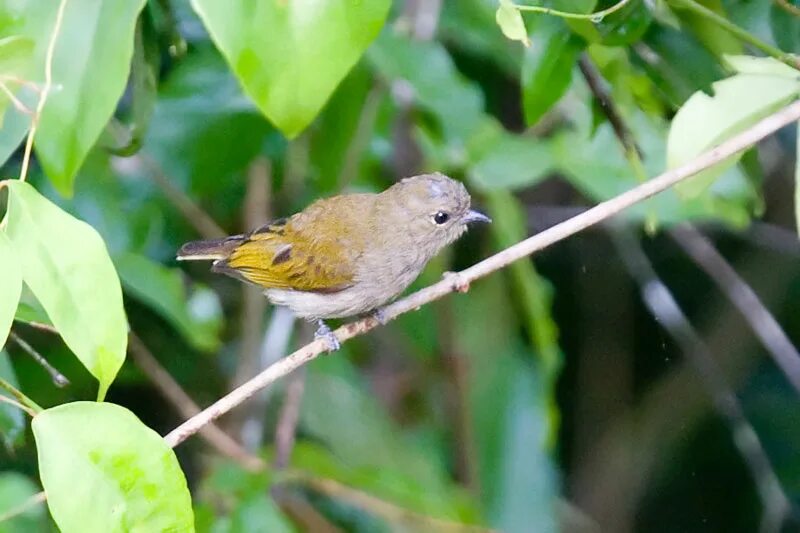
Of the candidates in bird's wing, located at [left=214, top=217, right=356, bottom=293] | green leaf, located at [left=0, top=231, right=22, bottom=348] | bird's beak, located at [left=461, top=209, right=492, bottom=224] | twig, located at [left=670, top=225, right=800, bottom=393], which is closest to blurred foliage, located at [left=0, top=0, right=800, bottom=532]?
green leaf, located at [left=0, top=231, right=22, bottom=348]

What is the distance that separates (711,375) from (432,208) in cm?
203

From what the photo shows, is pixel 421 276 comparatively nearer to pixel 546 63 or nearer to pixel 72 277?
pixel 546 63

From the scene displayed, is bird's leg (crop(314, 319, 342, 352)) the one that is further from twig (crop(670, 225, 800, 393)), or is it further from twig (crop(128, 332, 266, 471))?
twig (crop(670, 225, 800, 393))

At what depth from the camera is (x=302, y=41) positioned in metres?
1.56

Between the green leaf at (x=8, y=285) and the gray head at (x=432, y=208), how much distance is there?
1.89m

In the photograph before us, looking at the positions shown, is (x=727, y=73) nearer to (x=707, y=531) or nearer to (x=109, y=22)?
(x=109, y=22)

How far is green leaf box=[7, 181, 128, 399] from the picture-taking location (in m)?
1.30

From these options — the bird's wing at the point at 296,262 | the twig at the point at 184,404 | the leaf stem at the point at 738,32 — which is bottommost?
the twig at the point at 184,404

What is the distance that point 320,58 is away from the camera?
5.11ft

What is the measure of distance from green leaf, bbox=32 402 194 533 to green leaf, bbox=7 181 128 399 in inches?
2.8

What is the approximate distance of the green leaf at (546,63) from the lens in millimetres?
2020

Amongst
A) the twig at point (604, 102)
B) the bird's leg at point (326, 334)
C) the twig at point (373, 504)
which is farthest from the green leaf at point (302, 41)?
the twig at point (373, 504)

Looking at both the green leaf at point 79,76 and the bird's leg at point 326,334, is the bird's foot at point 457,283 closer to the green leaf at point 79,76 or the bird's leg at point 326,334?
the bird's leg at point 326,334

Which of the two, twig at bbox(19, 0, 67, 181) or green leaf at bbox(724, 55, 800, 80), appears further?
green leaf at bbox(724, 55, 800, 80)
